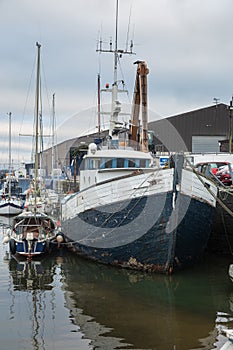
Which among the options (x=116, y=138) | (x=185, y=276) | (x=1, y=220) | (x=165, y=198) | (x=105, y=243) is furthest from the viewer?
(x=1, y=220)

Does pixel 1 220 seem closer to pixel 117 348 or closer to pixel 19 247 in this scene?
pixel 19 247

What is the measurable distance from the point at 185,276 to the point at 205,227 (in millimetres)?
1940

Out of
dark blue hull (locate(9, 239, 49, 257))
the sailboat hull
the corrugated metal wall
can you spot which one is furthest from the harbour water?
the corrugated metal wall

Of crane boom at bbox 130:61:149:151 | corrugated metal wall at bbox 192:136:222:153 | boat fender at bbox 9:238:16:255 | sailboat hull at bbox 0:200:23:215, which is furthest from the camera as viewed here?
corrugated metal wall at bbox 192:136:222:153

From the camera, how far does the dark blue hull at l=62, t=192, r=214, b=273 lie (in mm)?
14398

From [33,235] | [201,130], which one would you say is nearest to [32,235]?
[33,235]

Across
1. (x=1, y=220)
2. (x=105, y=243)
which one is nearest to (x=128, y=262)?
(x=105, y=243)

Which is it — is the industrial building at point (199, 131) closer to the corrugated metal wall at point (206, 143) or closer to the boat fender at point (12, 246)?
the corrugated metal wall at point (206, 143)

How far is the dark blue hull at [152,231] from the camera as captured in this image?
14398 mm

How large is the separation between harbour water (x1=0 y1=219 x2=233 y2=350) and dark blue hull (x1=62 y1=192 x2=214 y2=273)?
1.55ft

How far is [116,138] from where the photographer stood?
2138 centimetres

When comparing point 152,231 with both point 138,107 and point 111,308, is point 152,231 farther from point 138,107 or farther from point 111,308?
point 138,107

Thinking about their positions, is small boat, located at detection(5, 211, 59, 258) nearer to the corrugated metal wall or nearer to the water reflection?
the water reflection

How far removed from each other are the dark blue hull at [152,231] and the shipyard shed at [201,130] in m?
26.2
